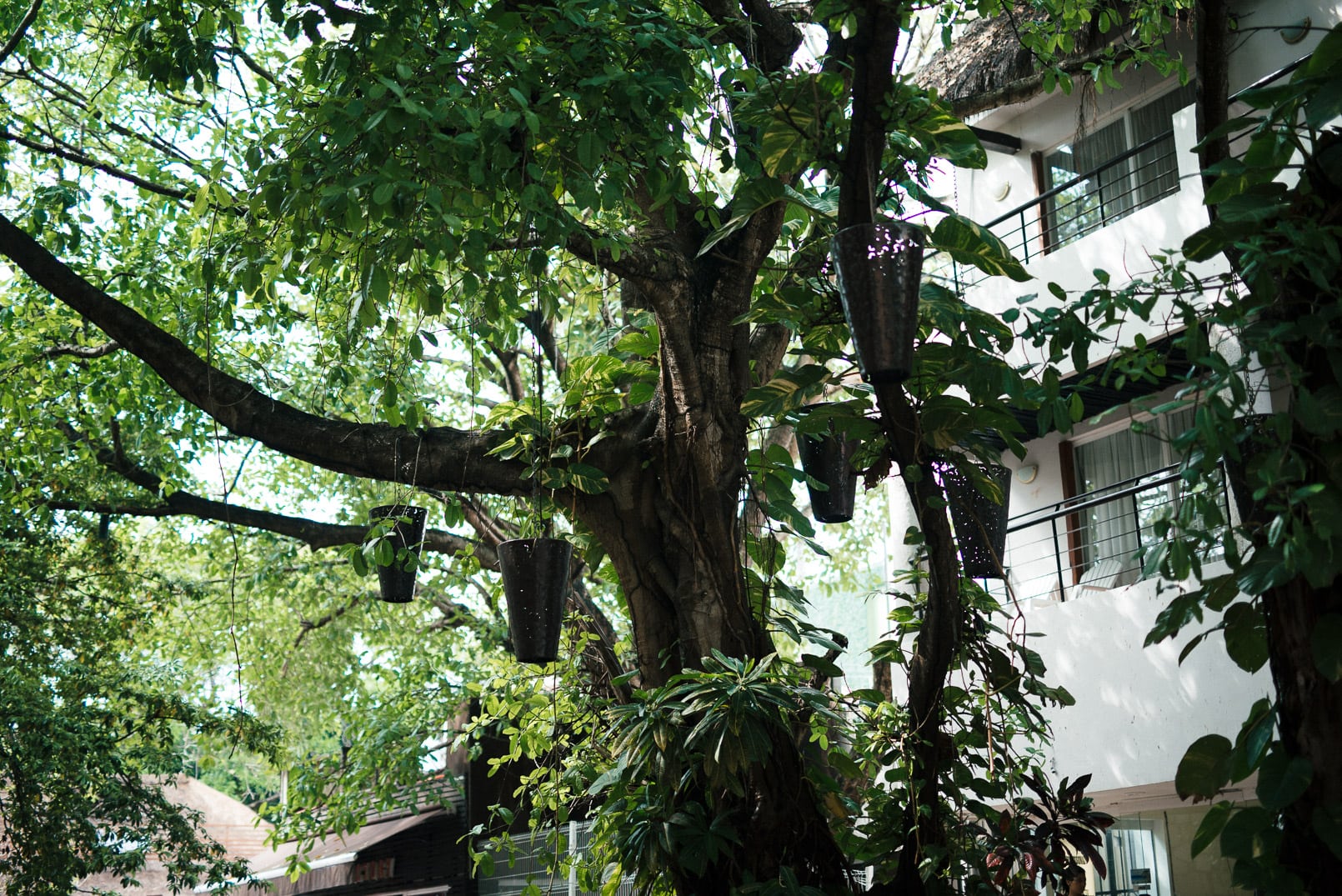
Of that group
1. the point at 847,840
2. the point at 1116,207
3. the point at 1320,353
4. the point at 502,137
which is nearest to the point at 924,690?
the point at 847,840

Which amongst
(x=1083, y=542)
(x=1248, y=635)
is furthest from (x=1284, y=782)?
(x=1083, y=542)

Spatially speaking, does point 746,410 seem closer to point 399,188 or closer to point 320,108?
point 399,188

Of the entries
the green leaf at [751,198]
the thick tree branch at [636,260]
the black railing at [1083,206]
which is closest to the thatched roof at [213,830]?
the black railing at [1083,206]

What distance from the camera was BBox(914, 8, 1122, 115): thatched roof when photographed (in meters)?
8.62

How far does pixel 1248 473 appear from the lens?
7.27 feet

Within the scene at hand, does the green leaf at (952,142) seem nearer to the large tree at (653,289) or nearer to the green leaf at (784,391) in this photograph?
the large tree at (653,289)

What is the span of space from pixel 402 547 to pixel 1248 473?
11.2 ft

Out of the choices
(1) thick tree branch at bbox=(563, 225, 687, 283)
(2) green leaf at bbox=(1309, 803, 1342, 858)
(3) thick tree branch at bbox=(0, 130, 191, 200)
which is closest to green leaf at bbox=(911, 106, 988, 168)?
(1) thick tree branch at bbox=(563, 225, 687, 283)

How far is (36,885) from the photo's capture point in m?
6.69

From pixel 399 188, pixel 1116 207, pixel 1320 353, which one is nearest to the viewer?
pixel 1320 353

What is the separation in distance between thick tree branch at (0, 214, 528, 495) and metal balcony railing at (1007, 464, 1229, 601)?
4.75 m

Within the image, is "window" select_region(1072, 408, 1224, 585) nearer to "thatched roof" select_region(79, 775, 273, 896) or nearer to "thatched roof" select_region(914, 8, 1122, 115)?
"thatched roof" select_region(914, 8, 1122, 115)

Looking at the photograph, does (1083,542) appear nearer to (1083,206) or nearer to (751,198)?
(1083,206)

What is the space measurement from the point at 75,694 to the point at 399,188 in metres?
5.19
